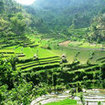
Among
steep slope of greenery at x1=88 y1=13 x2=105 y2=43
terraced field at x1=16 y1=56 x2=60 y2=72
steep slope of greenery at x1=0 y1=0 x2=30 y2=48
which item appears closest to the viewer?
terraced field at x1=16 y1=56 x2=60 y2=72

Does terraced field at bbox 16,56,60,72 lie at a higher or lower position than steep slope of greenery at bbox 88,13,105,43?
lower

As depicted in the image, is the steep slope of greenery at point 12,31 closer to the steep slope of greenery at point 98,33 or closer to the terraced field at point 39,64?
the terraced field at point 39,64

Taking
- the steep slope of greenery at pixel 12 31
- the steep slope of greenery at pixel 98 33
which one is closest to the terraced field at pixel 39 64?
the steep slope of greenery at pixel 12 31

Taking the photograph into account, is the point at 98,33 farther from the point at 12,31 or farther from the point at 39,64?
the point at 39,64

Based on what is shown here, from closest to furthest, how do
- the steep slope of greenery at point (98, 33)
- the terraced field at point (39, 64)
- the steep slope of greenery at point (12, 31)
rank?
the terraced field at point (39, 64) < the steep slope of greenery at point (12, 31) < the steep slope of greenery at point (98, 33)

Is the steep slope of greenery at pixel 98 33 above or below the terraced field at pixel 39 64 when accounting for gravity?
above

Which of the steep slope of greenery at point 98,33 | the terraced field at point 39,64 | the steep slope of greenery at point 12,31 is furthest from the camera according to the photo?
the steep slope of greenery at point 98,33

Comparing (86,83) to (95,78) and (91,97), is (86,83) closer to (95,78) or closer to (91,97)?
(95,78)

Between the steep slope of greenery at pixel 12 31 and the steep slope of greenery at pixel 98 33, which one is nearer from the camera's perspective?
the steep slope of greenery at pixel 12 31

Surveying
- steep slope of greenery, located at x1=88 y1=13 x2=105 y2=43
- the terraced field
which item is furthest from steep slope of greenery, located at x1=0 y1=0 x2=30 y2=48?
steep slope of greenery, located at x1=88 y1=13 x2=105 y2=43

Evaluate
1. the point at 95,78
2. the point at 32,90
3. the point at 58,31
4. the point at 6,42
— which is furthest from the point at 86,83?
the point at 58,31

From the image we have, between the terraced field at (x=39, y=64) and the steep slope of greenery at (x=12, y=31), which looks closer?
the terraced field at (x=39, y=64)

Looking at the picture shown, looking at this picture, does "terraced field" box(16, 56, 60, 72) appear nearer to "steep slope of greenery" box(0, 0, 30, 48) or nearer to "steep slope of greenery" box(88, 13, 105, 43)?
"steep slope of greenery" box(0, 0, 30, 48)

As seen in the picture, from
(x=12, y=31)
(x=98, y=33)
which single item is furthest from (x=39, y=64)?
(x=98, y=33)
